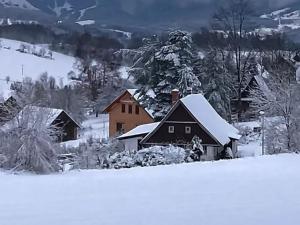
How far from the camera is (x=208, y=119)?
28.1 meters

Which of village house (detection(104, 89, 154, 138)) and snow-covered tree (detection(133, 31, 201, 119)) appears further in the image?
village house (detection(104, 89, 154, 138))

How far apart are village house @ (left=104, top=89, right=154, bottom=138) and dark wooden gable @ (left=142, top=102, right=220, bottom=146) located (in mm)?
9764

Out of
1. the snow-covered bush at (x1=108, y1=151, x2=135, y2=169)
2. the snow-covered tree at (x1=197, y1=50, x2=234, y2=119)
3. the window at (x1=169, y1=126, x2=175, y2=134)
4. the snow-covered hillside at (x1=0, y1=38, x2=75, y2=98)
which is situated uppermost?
the snow-covered hillside at (x1=0, y1=38, x2=75, y2=98)

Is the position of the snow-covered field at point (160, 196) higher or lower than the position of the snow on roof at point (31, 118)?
lower

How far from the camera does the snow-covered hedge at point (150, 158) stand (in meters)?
19.6

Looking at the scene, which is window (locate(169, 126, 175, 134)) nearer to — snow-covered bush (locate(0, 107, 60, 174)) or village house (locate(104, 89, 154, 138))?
village house (locate(104, 89, 154, 138))

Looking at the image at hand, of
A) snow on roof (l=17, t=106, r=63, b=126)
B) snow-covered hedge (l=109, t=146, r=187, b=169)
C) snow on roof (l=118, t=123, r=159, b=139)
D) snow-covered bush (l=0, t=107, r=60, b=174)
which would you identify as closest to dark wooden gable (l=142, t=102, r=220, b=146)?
snow on roof (l=118, t=123, r=159, b=139)

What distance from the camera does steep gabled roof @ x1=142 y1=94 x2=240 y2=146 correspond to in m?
27.1

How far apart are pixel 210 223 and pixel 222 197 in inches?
72.4

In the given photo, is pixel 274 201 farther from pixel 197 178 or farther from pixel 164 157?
pixel 164 157

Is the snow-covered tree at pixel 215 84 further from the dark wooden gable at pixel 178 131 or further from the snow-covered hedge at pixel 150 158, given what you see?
the snow-covered hedge at pixel 150 158

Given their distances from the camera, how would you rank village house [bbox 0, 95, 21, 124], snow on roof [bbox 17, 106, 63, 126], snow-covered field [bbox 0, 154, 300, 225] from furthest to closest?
village house [bbox 0, 95, 21, 124] → snow on roof [bbox 17, 106, 63, 126] → snow-covered field [bbox 0, 154, 300, 225]

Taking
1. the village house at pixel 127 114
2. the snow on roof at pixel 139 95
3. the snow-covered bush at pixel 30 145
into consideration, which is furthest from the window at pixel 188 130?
the snow-covered bush at pixel 30 145

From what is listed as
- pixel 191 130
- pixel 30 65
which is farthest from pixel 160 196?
pixel 30 65
